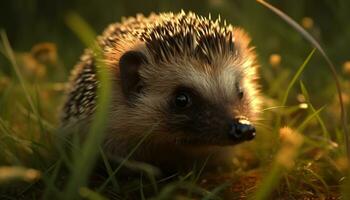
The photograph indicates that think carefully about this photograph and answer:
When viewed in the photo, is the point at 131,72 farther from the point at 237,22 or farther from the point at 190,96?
the point at 237,22

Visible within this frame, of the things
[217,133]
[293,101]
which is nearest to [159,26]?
[217,133]

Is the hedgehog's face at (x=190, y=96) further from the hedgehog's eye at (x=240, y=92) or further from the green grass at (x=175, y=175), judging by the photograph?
the green grass at (x=175, y=175)

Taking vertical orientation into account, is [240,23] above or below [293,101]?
above

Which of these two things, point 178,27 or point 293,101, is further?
point 293,101

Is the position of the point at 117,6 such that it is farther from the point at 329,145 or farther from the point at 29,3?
the point at 329,145

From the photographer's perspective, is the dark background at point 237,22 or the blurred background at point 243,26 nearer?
the blurred background at point 243,26

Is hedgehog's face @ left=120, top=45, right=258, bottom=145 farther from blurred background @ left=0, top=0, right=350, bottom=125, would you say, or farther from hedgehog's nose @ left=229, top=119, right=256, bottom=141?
blurred background @ left=0, top=0, right=350, bottom=125

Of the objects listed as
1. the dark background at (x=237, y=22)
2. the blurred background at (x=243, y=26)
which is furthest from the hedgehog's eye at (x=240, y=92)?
the dark background at (x=237, y=22)
